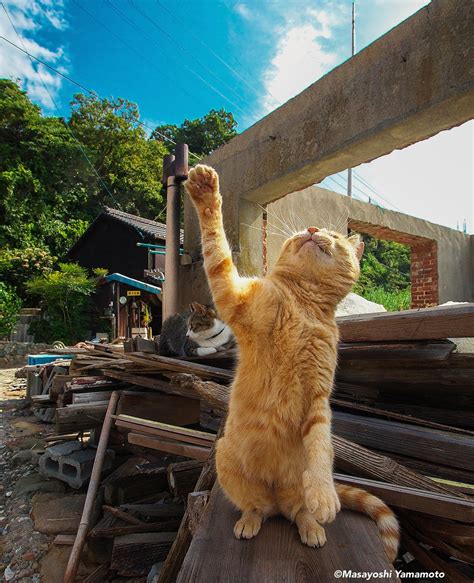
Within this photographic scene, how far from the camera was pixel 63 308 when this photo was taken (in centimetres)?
1767

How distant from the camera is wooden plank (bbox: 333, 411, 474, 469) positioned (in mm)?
1860

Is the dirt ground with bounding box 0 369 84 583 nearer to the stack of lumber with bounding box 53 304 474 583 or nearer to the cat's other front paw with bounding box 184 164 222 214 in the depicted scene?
the stack of lumber with bounding box 53 304 474 583

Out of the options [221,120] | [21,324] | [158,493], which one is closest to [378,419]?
[158,493]

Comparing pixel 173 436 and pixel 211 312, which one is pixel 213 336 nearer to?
pixel 211 312

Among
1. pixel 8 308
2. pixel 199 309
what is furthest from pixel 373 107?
pixel 8 308

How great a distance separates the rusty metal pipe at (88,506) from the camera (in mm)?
2686

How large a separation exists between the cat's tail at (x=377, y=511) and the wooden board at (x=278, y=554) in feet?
0.14

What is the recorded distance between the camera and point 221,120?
97.3 feet

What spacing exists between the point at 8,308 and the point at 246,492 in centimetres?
1974

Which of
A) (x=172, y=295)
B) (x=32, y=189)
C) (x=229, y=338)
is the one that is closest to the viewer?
(x=229, y=338)

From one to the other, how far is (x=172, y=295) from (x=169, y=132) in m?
29.4

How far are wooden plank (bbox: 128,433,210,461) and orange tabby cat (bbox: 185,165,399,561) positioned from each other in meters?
0.70

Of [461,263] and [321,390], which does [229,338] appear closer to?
[321,390]

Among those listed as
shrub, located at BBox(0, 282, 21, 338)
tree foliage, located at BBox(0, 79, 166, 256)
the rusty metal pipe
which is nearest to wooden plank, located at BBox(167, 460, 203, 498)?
the rusty metal pipe
